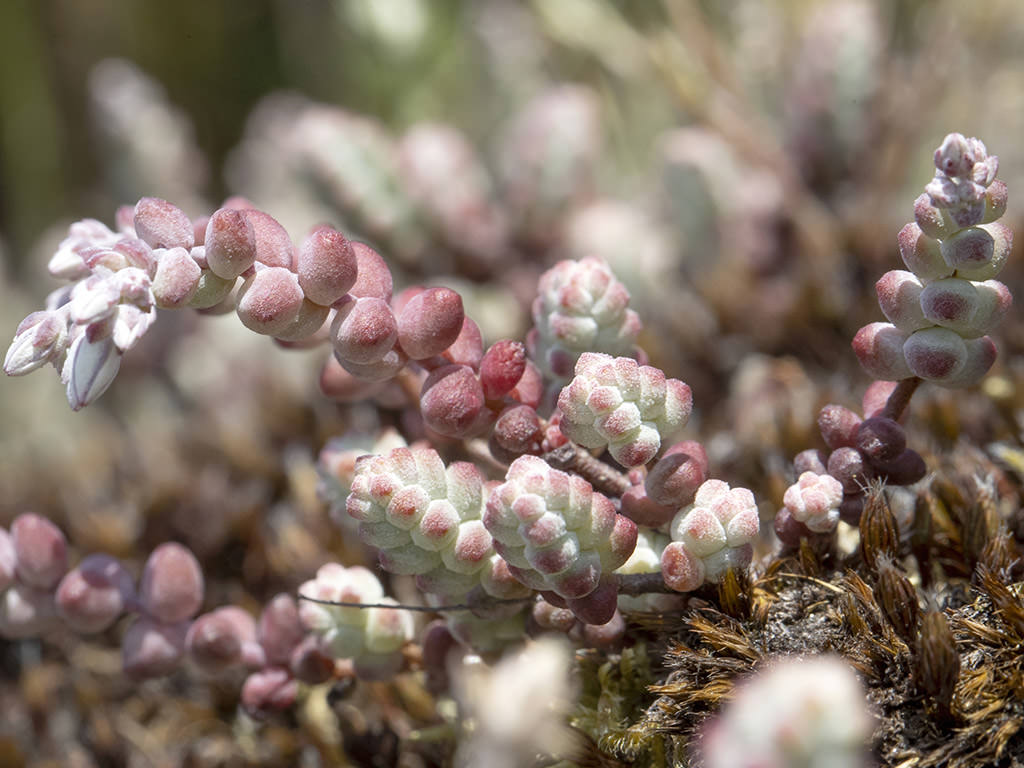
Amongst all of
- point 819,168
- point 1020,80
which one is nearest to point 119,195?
point 819,168

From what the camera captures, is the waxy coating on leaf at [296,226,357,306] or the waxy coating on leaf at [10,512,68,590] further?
the waxy coating on leaf at [10,512,68,590]

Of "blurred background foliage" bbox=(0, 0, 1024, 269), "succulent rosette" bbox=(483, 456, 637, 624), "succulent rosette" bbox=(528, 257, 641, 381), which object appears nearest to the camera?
"succulent rosette" bbox=(483, 456, 637, 624)

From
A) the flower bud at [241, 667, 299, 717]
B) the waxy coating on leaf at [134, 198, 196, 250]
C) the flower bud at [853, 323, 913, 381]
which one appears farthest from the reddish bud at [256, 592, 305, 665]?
the flower bud at [853, 323, 913, 381]

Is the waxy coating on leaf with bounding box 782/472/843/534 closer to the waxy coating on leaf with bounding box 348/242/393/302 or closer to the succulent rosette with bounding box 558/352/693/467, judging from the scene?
the succulent rosette with bounding box 558/352/693/467

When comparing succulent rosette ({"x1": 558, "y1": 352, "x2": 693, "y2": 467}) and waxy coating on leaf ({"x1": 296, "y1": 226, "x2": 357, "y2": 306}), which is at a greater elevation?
waxy coating on leaf ({"x1": 296, "y1": 226, "x2": 357, "y2": 306})

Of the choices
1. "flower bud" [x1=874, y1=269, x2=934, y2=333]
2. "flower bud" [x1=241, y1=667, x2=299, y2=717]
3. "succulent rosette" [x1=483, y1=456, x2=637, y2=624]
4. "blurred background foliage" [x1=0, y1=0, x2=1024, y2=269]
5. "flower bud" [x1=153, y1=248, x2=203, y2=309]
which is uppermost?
"blurred background foliage" [x1=0, y1=0, x2=1024, y2=269]

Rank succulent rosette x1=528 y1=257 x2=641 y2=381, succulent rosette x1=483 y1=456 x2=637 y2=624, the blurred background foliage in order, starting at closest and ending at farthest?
1. succulent rosette x1=483 y1=456 x2=637 y2=624
2. succulent rosette x1=528 y1=257 x2=641 y2=381
3. the blurred background foliage

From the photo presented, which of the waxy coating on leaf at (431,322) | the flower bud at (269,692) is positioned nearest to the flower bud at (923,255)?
the waxy coating on leaf at (431,322)

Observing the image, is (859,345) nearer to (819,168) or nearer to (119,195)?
(819,168)
